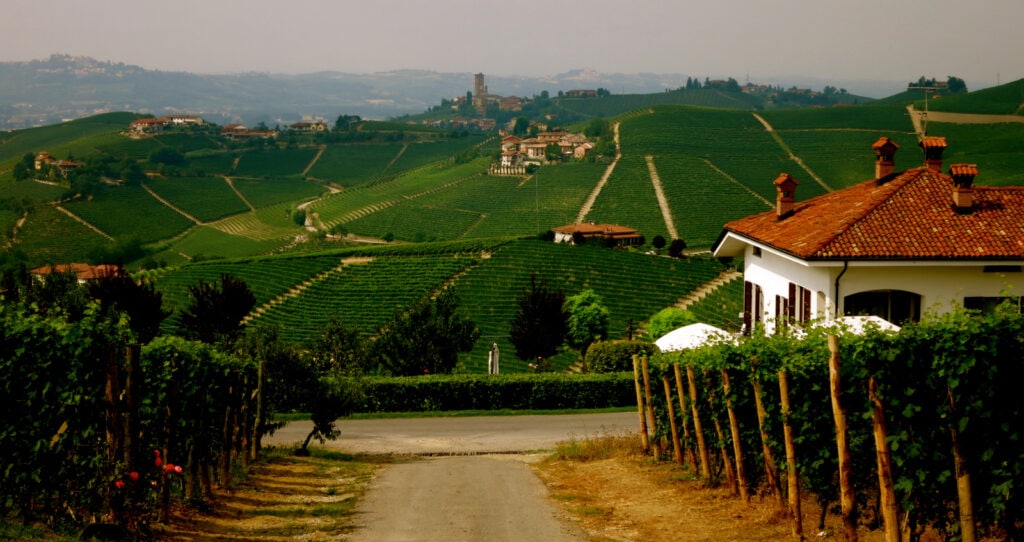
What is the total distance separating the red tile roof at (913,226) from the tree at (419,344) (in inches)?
840

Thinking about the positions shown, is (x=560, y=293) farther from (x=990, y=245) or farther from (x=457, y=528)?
(x=457, y=528)

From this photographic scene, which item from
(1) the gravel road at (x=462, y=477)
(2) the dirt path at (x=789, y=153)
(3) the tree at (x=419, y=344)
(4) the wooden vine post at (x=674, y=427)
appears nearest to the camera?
(1) the gravel road at (x=462, y=477)

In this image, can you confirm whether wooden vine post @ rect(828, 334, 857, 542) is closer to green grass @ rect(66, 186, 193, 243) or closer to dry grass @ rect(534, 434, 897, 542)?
dry grass @ rect(534, 434, 897, 542)

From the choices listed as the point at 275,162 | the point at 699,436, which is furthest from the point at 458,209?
the point at 699,436

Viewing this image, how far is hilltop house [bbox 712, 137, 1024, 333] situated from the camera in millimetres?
19125

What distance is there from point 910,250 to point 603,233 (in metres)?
70.3

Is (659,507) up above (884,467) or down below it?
below

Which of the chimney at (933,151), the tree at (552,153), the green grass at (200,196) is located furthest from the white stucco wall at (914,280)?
the tree at (552,153)

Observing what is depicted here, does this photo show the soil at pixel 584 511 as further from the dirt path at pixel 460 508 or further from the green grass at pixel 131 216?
the green grass at pixel 131 216

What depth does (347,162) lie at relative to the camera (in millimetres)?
182250

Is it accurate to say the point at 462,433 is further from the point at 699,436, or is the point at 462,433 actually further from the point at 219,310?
the point at 219,310

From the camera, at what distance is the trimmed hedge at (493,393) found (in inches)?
1299

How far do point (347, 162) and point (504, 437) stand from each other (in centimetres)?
16010

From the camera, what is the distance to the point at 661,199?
108m
